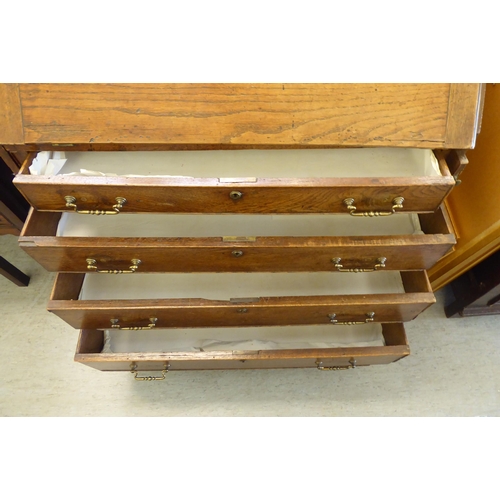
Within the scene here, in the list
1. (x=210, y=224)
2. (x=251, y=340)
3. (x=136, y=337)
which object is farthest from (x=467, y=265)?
(x=136, y=337)

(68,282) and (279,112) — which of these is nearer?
(279,112)

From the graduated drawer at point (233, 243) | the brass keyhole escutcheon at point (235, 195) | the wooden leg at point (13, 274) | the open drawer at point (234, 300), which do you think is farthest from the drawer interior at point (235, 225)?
the wooden leg at point (13, 274)

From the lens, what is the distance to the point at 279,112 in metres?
0.82

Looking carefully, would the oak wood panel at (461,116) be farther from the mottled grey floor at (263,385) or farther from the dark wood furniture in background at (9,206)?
the dark wood furniture in background at (9,206)

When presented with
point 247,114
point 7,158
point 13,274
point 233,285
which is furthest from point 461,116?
point 13,274

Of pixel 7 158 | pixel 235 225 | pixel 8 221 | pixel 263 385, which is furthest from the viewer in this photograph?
pixel 263 385

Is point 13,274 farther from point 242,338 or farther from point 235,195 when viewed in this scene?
point 235,195

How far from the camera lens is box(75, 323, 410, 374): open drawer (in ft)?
3.58

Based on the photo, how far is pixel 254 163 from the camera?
3.22 ft

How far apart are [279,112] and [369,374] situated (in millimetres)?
996

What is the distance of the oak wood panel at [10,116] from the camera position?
80 cm

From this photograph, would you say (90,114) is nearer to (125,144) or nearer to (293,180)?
(125,144)

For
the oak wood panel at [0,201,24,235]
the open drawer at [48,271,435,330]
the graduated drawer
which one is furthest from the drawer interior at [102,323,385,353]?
the oak wood panel at [0,201,24,235]

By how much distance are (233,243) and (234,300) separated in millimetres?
173
